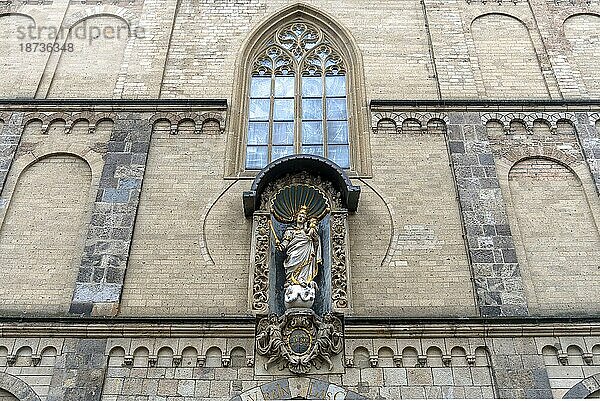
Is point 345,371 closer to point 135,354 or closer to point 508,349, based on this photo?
point 508,349

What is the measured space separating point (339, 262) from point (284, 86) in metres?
4.86

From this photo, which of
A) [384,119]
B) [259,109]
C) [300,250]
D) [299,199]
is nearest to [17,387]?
[300,250]

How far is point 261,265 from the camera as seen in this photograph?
10609 mm

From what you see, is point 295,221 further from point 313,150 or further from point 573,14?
point 573,14

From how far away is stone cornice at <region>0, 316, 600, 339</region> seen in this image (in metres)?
9.85

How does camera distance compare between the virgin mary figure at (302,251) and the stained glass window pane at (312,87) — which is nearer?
the virgin mary figure at (302,251)

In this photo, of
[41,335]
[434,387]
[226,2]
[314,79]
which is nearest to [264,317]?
[434,387]

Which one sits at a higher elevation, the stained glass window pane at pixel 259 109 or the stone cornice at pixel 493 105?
the stained glass window pane at pixel 259 109

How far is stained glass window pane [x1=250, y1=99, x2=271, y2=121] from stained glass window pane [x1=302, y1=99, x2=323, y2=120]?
0.73m

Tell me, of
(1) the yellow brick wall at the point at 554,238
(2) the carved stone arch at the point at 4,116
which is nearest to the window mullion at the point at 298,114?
(1) the yellow brick wall at the point at 554,238

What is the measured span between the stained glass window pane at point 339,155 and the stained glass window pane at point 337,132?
13 cm

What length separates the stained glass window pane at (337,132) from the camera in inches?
513

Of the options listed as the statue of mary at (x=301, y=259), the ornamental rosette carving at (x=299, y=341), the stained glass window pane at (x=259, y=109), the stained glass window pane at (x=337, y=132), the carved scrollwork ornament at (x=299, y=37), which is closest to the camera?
the ornamental rosette carving at (x=299, y=341)

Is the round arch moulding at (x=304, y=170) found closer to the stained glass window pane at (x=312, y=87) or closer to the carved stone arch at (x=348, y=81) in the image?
the carved stone arch at (x=348, y=81)
